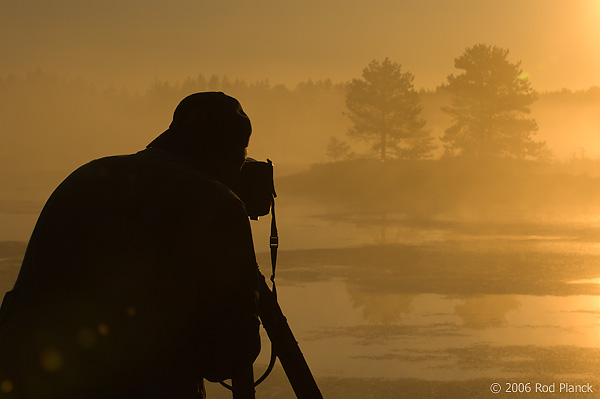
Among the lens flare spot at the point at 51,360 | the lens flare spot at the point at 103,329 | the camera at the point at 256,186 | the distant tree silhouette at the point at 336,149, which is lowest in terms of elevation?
the distant tree silhouette at the point at 336,149

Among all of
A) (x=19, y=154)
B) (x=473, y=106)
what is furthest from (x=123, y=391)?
(x=19, y=154)

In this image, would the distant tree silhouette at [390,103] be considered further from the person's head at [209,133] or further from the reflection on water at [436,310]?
the person's head at [209,133]

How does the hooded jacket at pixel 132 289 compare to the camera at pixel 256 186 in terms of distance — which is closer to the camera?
the hooded jacket at pixel 132 289

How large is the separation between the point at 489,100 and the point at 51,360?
2446 inches

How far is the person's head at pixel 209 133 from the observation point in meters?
2.10

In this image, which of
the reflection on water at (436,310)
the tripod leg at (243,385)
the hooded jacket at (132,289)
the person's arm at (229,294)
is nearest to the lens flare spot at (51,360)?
the hooded jacket at (132,289)

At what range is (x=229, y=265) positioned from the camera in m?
1.93

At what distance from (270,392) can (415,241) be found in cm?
1600

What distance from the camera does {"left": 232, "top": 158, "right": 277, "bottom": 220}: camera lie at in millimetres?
2354

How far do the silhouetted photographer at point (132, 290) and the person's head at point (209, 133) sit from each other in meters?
0.14

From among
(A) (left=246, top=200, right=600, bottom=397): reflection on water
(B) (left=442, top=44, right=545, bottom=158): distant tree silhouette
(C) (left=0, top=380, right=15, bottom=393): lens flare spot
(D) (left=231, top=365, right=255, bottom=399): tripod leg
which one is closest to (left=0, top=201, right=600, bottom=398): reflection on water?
(A) (left=246, top=200, right=600, bottom=397): reflection on water

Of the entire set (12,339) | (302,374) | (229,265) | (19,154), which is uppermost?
(229,265)

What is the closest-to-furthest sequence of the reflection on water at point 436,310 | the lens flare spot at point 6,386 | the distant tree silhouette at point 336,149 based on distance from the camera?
the lens flare spot at point 6,386 < the reflection on water at point 436,310 < the distant tree silhouette at point 336,149

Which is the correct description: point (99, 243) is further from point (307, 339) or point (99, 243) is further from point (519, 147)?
point (519, 147)
